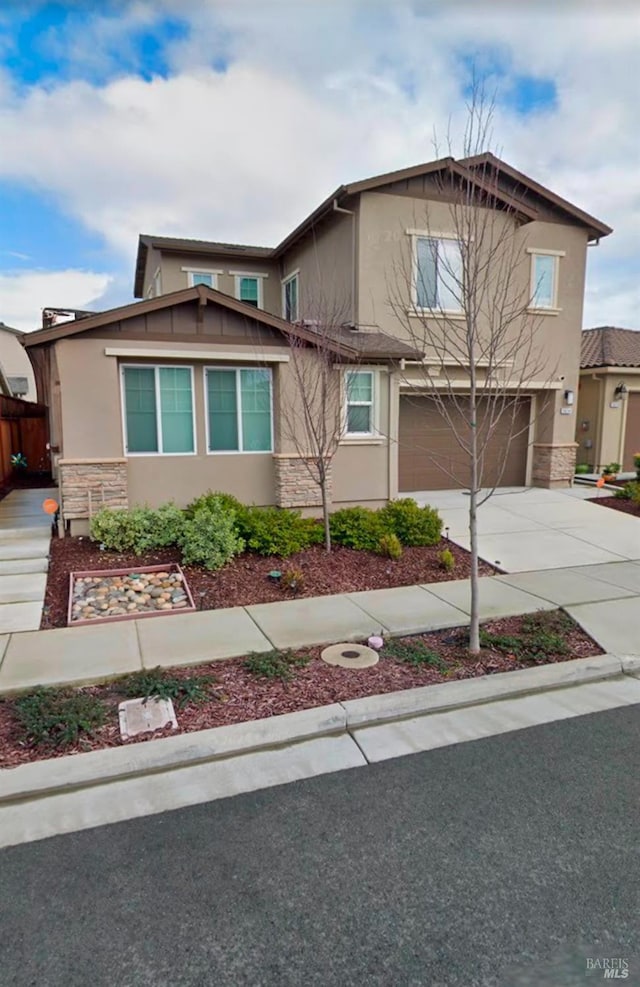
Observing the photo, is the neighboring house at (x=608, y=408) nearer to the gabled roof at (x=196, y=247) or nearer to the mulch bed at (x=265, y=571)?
the mulch bed at (x=265, y=571)

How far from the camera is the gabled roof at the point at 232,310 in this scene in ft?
27.3

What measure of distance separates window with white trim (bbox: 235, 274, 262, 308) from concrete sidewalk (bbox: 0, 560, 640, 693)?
39.1 ft

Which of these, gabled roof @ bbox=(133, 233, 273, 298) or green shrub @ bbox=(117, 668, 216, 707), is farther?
gabled roof @ bbox=(133, 233, 273, 298)

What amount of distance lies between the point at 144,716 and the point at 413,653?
249 cm

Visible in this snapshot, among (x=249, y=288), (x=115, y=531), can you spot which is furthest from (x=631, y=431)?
(x=115, y=531)

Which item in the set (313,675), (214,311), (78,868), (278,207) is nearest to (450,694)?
(313,675)

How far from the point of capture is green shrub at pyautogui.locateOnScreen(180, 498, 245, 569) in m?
7.63

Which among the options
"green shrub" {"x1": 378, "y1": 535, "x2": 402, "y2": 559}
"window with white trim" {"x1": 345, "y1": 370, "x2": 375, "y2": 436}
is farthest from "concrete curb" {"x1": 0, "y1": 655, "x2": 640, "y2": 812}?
"window with white trim" {"x1": 345, "y1": 370, "x2": 375, "y2": 436}

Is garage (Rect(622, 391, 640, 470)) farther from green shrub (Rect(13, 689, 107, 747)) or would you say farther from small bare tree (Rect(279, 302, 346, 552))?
green shrub (Rect(13, 689, 107, 747))

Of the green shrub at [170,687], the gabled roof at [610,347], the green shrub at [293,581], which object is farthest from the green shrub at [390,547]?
the gabled roof at [610,347]

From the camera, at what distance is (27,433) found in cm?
1606

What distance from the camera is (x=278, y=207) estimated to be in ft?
56.2

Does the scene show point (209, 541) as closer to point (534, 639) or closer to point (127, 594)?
point (127, 594)

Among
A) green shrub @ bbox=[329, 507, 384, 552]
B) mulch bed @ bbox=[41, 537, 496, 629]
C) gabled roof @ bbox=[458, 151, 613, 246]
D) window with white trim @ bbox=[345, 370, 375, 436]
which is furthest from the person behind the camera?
gabled roof @ bbox=[458, 151, 613, 246]
